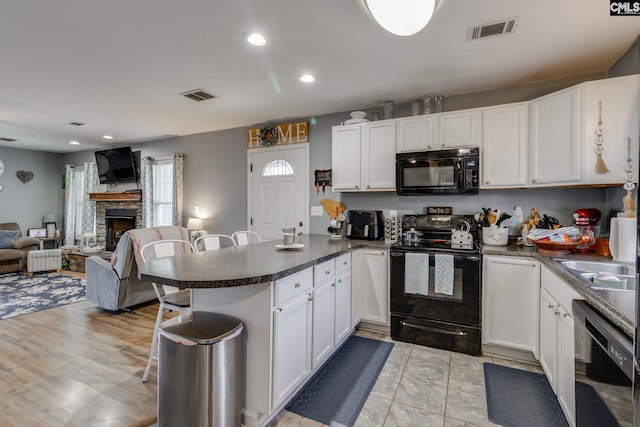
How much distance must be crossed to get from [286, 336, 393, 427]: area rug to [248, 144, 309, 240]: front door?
1908 mm

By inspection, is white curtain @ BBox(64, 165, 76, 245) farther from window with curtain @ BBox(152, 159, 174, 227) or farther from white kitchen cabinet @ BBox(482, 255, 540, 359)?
white kitchen cabinet @ BBox(482, 255, 540, 359)

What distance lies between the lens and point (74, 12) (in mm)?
2008

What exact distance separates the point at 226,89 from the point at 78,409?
2.90 m

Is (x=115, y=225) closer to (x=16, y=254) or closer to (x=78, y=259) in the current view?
(x=78, y=259)

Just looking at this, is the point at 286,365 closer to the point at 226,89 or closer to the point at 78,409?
the point at 78,409

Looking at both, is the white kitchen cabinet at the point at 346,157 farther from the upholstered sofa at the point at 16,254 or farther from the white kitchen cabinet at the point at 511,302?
the upholstered sofa at the point at 16,254

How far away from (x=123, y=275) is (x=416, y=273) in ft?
10.6

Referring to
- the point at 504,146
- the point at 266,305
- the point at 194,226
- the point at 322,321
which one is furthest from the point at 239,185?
the point at 504,146

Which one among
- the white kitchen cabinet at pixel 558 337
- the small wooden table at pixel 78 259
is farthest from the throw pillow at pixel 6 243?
the white kitchen cabinet at pixel 558 337

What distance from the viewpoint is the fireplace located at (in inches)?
243

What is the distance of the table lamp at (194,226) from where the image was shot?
5.01 m

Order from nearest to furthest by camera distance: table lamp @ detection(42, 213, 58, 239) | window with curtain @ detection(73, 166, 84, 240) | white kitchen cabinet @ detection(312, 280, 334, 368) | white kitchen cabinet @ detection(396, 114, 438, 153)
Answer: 1. white kitchen cabinet @ detection(312, 280, 334, 368)
2. white kitchen cabinet @ detection(396, 114, 438, 153)
3. table lamp @ detection(42, 213, 58, 239)
4. window with curtain @ detection(73, 166, 84, 240)

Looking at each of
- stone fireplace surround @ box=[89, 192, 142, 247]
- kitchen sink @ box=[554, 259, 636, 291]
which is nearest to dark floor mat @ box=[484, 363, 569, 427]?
Result: kitchen sink @ box=[554, 259, 636, 291]

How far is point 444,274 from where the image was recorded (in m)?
2.70
